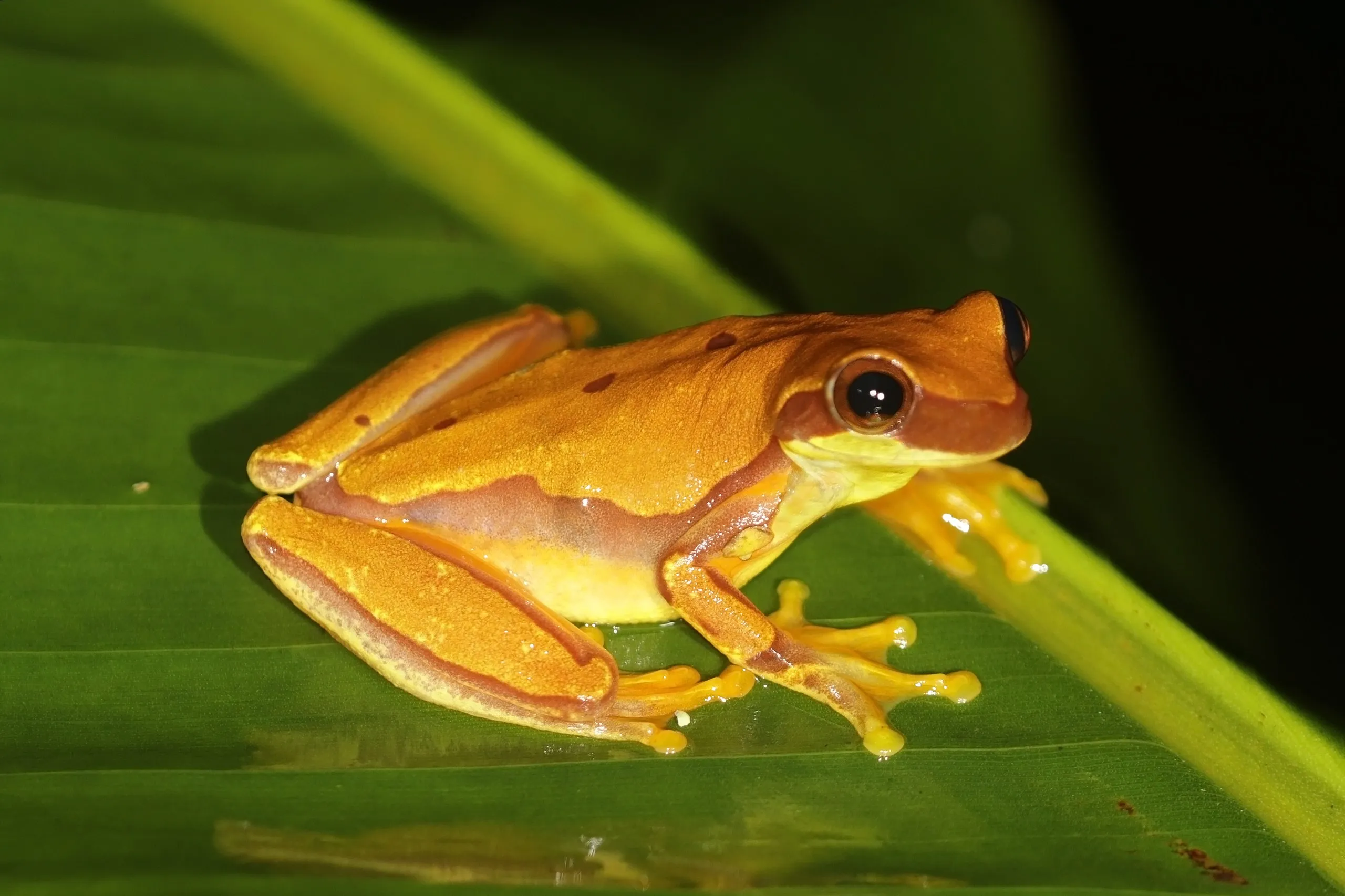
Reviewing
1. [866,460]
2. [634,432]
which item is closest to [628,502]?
[634,432]

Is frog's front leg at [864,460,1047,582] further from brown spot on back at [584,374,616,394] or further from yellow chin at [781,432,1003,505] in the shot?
brown spot on back at [584,374,616,394]

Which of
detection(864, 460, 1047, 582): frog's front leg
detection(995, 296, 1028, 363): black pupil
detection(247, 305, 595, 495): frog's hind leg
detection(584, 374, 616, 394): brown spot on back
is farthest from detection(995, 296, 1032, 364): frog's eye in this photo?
detection(247, 305, 595, 495): frog's hind leg

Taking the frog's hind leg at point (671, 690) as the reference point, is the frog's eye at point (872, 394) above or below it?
above

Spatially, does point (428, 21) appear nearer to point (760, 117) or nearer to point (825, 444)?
point (760, 117)

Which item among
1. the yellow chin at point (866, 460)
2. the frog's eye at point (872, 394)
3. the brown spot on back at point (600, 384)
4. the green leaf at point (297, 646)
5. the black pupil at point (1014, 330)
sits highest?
the black pupil at point (1014, 330)

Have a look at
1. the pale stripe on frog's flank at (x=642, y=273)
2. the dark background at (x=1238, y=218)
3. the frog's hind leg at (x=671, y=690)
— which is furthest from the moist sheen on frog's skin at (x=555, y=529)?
the dark background at (x=1238, y=218)

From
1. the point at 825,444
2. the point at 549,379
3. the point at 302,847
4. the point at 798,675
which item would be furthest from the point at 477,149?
the point at 302,847

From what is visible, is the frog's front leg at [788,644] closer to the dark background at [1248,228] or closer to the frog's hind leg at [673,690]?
the frog's hind leg at [673,690]

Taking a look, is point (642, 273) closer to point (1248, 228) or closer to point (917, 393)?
point (917, 393)
